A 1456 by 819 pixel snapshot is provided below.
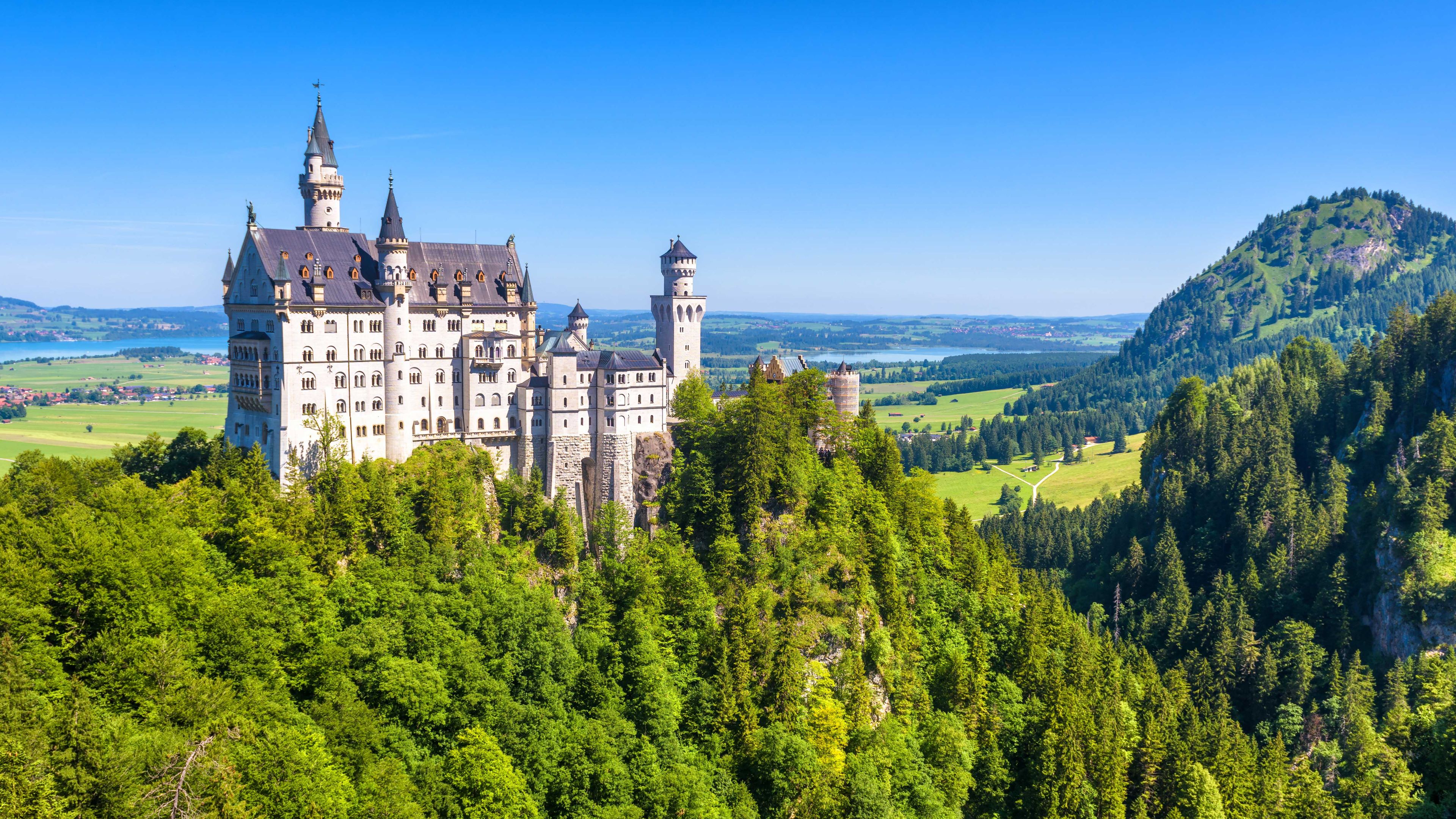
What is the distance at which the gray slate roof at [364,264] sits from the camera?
76875mm

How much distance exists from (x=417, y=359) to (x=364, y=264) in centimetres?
811

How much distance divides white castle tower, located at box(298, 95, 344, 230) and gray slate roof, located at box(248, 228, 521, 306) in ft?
9.71

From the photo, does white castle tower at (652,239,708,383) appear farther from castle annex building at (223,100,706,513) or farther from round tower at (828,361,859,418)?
round tower at (828,361,859,418)

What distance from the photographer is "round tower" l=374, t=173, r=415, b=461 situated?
263ft

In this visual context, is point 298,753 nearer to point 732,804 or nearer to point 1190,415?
point 732,804

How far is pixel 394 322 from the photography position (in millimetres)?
80312

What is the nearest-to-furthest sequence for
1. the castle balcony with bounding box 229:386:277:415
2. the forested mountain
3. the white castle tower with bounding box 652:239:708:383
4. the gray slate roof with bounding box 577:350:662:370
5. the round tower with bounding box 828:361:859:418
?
the forested mountain → the castle balcony with bounding box 229:386:277:415 → the gray slate roof with bounding box 577:350:662:370 → the white castle tower with bounding box 652:239:708:383 → the round tower with bounding box 828:361:859:418

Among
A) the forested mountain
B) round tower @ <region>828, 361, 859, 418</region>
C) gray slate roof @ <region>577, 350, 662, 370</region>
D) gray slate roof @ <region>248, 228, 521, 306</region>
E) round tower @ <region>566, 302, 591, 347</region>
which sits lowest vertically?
the forested mountain

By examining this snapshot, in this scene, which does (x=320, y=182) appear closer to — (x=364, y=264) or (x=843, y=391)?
(x=364, y=264)

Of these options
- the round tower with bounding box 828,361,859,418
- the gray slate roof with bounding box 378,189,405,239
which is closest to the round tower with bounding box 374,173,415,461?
the gray slate roof with bounding box 378,189,405,239

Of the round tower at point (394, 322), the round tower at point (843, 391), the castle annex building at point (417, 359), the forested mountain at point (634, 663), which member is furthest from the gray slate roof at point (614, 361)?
the round tower at point (843, 391)

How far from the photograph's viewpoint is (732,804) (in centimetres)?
6712

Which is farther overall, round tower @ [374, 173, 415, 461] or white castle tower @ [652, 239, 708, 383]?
white castle tower @ [652, 239, 708, 383]

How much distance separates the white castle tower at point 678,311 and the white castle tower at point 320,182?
2710cm
